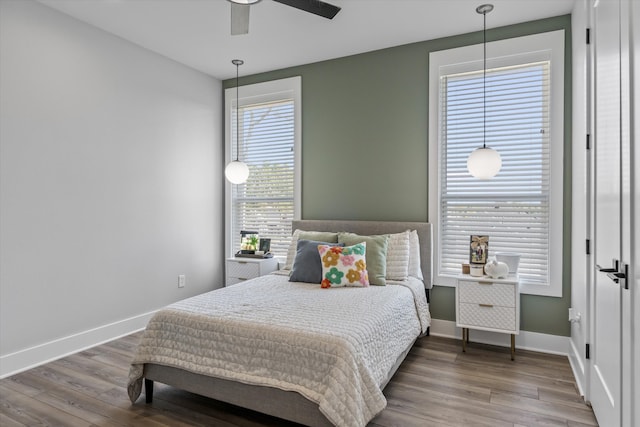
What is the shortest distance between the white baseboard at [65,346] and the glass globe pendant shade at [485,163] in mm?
3449

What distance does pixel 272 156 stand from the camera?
15.0 feet

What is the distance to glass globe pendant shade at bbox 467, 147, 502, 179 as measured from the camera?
313 centimetres

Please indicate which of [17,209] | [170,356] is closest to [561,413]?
[170,356]

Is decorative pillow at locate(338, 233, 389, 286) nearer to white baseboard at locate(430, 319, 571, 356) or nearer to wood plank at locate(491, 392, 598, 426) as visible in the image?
white baseboard at locate(430, 319, 571, 356)

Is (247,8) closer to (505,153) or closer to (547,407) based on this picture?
(505,153)

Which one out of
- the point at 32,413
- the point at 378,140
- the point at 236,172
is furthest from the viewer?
the point at 236,172

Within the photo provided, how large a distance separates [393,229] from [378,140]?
929 millimetres

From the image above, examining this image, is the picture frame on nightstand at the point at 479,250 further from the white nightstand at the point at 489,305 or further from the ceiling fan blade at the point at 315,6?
the ceiling fan blade at the point at 315,6

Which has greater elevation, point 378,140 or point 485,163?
point 378,140

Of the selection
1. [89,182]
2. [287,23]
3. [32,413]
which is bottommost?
[32,413]

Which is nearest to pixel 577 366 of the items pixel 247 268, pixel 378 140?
pixel 378 140

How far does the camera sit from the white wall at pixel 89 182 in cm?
286

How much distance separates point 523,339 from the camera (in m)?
3.31

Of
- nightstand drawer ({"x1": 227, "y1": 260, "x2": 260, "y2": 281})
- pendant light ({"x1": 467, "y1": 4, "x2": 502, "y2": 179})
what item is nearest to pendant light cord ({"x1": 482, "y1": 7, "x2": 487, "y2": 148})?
Answer: pendant light ({"x1": 467, "y1": 4, "x2": 502, "y2": 179})
